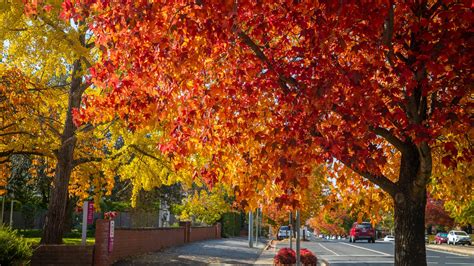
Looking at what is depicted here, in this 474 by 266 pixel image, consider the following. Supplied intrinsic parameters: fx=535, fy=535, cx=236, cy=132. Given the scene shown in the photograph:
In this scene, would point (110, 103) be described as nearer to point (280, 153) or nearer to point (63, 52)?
point (280, 153)

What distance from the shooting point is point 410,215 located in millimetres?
7777

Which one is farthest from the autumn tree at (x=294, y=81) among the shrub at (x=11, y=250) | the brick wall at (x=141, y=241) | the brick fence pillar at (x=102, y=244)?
the brick wall at (x=141, y=241)

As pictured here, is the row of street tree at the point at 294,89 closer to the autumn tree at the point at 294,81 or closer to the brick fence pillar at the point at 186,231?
the autumn tree at the point at 294,81

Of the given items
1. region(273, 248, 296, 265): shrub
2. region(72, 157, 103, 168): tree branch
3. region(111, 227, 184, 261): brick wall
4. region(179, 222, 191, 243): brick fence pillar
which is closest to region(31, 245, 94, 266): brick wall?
region(111, 227, 184, 261): brick wall

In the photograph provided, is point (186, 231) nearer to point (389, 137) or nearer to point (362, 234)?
point (362, 234)

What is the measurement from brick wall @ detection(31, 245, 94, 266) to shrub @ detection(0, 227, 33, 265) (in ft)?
13.0

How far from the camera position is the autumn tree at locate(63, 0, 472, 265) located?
648 centimetres

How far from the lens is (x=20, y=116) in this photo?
596 inches

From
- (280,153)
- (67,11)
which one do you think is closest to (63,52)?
(67,11)

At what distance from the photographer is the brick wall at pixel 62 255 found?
13.9 meters

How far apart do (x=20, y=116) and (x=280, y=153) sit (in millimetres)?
10783

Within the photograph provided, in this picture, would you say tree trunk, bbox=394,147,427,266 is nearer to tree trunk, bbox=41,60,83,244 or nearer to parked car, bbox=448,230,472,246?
tree trunk, bbox=41,60,83,244

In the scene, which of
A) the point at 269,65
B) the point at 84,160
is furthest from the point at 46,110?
the point at 269,65

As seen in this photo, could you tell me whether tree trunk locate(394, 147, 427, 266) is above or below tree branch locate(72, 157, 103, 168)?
below
